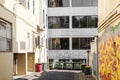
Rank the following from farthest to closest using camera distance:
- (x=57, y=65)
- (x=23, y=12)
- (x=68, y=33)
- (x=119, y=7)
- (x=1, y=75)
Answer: (x=68, y=33), (x=57, y=65), (x=23, y=12), (x=1, y=75), (x=119, y=7)

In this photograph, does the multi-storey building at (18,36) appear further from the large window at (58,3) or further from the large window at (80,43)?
the large window at (80,43)

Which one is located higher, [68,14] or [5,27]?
[68,14]

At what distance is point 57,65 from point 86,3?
1013cm

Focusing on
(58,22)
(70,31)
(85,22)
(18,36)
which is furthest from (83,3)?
(18,36)

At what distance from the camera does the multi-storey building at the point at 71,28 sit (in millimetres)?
47500

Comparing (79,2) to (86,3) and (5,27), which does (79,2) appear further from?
(5,27)

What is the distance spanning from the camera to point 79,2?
4791 cm

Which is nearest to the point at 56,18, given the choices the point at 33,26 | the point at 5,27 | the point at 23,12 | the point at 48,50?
the point at 48,50

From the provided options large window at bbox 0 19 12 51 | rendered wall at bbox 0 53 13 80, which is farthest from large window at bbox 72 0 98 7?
rendered wall at bbox 0 53 13 80

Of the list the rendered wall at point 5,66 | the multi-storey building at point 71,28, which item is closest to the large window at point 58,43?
the multi-storey building at point 71,28

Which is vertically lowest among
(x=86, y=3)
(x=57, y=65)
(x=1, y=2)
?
(x=57, y=65)

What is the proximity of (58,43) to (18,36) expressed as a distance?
23.6 metres

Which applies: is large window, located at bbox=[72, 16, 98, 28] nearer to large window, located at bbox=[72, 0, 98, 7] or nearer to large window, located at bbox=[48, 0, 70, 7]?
large window, located at bbox=[72, 0, 98, 7]

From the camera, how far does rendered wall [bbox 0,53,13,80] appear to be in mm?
18214
